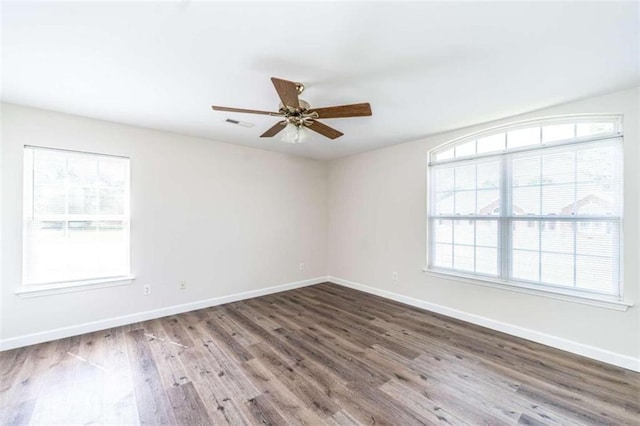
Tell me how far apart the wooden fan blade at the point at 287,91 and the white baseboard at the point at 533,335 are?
322cm

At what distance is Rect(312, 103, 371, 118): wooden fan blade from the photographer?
204 centimetres

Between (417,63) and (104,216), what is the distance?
12.2ft

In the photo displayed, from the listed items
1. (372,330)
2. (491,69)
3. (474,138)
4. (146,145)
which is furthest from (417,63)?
(146,145)

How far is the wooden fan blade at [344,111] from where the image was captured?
2.04m

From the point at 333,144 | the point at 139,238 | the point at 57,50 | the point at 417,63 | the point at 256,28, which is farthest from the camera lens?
the point at 333,144

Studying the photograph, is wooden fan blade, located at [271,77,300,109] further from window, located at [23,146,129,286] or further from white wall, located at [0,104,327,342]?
window, located at [23,146,129,286]

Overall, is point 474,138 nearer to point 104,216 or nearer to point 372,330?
point 372,330

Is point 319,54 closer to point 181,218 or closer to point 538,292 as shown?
point 181,218

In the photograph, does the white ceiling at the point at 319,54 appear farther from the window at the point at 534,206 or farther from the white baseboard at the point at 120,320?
the white baseboard at the point at 120,320

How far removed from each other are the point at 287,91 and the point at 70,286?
3.23 m

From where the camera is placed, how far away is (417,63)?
1937 mm

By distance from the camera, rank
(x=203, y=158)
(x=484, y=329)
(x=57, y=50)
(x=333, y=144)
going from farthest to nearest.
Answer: (x=333, y=144)
(x=203, y=158)
(x=484, y=329)
(x=57, y=50)

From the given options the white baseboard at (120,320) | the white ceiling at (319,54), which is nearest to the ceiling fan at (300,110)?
the white ceiling at (319,54)

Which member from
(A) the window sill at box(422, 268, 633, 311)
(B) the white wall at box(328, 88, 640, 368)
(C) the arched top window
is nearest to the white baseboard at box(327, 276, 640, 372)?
(B) the white wall at box(328, 88, 640, 368)
